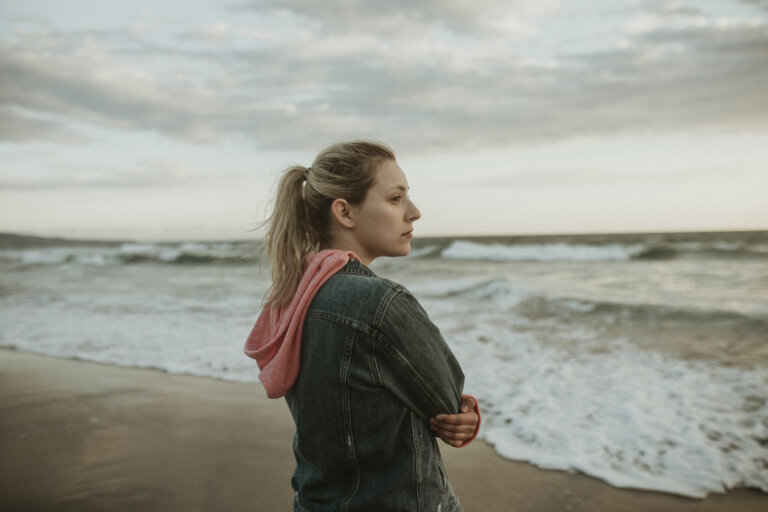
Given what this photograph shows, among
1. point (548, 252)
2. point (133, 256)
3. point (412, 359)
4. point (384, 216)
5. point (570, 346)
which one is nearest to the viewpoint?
point (412, 359)

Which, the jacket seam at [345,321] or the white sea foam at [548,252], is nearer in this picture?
the jacket seam at [345,321]

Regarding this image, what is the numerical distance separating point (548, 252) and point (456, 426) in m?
23.3

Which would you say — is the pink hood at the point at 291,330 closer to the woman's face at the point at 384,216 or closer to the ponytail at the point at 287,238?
the ponytail at the point at 287,238

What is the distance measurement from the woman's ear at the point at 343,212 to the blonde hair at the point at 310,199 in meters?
0.02

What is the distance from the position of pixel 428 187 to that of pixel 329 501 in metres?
8.37

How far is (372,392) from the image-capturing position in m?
1.29

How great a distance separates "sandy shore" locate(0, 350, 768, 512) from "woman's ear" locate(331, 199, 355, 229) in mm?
2098

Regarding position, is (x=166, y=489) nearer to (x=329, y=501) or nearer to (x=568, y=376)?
(x=329, y=501)

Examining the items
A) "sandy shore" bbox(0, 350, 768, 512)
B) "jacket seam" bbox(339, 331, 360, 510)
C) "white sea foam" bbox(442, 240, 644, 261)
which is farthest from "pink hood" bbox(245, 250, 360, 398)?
"white sea foam" bbox(442, 240, 644, 261)

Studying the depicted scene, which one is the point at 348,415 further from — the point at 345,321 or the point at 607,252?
the point at 607,252

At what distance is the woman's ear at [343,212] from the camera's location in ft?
5.16

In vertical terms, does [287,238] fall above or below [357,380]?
above

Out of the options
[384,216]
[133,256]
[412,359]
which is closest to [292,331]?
[412,359]

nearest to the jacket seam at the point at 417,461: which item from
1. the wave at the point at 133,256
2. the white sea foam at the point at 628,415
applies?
the white sea foam at the point at 628,415
